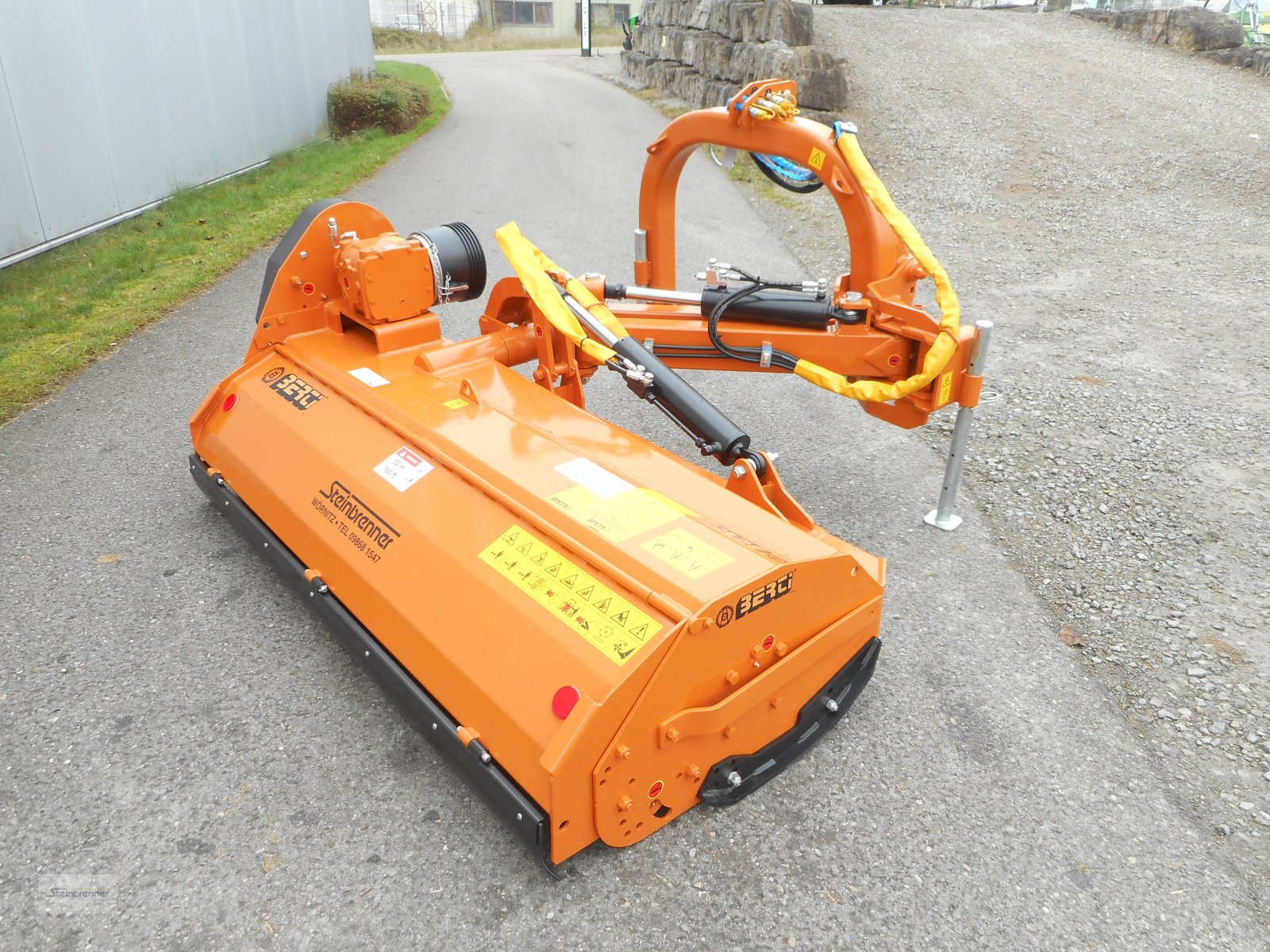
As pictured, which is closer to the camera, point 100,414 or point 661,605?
point 661,605

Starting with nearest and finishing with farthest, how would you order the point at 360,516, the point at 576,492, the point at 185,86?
the point at 576,492 < the point at 360,516 < the point at 185,86

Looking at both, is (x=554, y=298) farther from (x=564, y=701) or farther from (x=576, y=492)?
(x=564, y=701)

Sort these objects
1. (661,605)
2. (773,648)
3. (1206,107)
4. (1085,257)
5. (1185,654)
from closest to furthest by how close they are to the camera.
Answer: (661,605), (773,648), (1185,654), (1085,257), (1206,107)

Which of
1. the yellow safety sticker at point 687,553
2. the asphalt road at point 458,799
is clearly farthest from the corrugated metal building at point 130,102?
the yellow safety sticker at point 687,553

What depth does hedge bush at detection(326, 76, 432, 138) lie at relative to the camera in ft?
45.5

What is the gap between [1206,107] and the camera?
42.4 feet

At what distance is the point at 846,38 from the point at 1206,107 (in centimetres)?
593

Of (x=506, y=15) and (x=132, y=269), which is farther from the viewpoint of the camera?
(x=506, y=15)

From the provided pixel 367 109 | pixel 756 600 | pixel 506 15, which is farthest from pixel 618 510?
pixel 506 15

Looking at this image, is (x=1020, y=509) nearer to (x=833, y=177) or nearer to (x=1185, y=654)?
(x=1185, y=654)

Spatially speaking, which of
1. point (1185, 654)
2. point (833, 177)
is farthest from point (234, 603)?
point (1185, 654)

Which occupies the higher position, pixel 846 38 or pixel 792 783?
pixel 846 38

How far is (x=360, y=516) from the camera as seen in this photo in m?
3.21

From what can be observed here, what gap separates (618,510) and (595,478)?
0.23 metres
